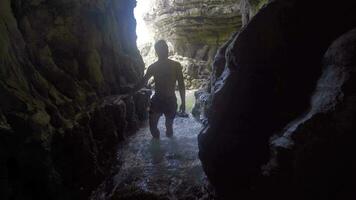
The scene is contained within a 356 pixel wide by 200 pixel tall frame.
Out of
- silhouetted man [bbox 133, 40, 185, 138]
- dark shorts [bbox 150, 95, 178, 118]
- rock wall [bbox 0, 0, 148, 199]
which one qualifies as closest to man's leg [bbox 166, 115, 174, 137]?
silhouetted man [bbox 133, 40, 185, 138]

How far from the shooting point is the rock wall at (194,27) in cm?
1748

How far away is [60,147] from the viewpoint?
10.8ft

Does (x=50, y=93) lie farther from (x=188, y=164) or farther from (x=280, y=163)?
(x=280, y=163)

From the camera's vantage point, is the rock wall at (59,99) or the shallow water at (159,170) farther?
the shallow water at (159,170)

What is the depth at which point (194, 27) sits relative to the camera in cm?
1839

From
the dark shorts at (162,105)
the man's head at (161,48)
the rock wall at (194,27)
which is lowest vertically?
the dark shorts at (162,105)

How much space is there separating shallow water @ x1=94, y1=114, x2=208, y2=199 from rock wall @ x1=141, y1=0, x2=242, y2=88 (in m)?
12.4

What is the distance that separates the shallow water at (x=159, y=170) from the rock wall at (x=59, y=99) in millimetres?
308

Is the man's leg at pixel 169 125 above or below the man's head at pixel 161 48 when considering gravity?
below

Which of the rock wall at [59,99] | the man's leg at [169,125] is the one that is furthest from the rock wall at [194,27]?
the man's leg at [169,125]

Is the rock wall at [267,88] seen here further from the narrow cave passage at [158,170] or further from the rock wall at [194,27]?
the rock wall at [194,27]

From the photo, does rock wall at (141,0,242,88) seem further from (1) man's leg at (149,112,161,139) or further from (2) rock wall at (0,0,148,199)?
(1) man's leg at (149,112,161,139)

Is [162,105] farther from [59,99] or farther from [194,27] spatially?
[194,27]

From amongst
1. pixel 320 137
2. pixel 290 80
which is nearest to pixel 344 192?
pixel 320 137
